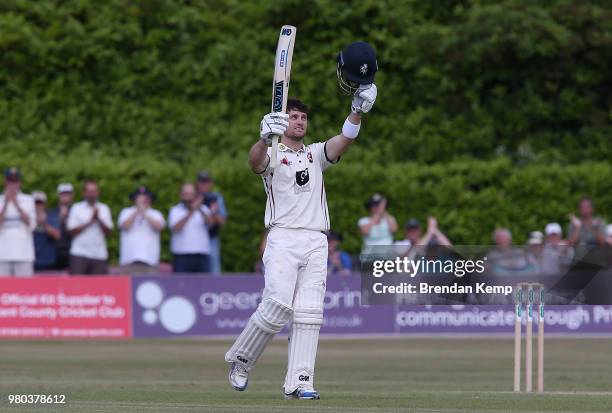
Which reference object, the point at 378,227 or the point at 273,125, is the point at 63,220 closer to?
the point at 378,227

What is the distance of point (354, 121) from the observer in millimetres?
10180

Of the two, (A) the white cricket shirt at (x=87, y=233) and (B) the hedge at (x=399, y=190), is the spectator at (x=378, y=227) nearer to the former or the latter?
(B) the hedge at (x=399, y=190)

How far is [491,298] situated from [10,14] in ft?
51.2

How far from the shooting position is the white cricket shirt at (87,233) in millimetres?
18953

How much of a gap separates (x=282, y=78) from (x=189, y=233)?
31.1ft

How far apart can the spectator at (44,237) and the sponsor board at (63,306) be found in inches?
43.6

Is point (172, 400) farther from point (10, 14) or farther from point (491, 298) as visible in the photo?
point (10, 14)

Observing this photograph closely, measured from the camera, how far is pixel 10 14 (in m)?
24.2

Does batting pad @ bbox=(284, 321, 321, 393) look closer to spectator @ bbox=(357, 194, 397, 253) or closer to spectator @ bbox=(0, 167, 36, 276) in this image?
spectator @ bbox=(0, 167, 36, 276)

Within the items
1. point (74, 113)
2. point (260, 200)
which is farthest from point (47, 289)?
point (74, 113)

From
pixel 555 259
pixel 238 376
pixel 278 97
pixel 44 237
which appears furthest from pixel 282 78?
pixel 44 237

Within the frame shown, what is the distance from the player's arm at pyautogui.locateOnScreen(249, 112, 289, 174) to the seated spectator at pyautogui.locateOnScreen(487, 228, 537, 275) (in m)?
1.83

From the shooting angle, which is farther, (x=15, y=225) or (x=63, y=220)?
(x=63, y=220)

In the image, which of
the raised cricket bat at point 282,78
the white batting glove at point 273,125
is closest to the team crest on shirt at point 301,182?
the raised cricket bat at point 282,78
